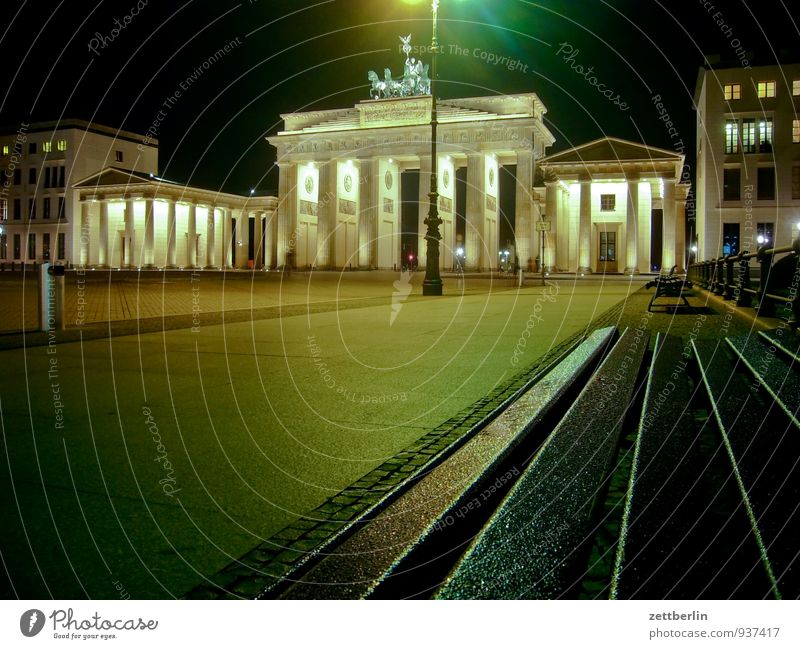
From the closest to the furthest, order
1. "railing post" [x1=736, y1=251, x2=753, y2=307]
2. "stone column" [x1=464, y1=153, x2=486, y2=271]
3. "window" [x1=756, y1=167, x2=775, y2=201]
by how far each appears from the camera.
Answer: "railing post" [x1=736, y1=251, x2=753, y2=307], "window" [x1=756, y1=167, x2=775, y2=201], "stone column" [x1=464, y1=153, x2=486, y2=271]

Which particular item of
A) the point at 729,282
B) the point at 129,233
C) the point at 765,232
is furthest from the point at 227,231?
the point at 729,282

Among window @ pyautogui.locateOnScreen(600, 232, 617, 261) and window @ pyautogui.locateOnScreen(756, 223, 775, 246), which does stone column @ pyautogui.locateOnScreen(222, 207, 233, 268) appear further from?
window @ pyautogui.locateOnScreen(756, 223, 775, 246)

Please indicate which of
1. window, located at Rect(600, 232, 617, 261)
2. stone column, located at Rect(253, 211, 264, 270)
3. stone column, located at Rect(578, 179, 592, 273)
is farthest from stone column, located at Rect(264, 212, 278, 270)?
window, located at Rect(600, 232, 617, 261)

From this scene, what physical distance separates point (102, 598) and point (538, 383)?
16.3 ft

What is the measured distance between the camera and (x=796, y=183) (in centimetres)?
6206

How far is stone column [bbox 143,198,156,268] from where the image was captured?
275 ft

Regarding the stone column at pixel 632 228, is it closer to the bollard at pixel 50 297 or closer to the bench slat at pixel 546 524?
the bollard at pixel 50 297

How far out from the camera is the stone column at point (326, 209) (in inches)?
3137

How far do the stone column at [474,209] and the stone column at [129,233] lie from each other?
3723 cm

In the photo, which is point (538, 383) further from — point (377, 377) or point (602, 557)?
point (602, 557)

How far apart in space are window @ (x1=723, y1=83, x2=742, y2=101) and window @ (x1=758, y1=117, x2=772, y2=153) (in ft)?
9.43

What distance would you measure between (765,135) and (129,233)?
6411 centimetres

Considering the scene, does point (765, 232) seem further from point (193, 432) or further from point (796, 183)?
point (193, 432)

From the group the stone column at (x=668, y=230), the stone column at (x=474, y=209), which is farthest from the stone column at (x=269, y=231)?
the stone column at (x=668, y=230)
